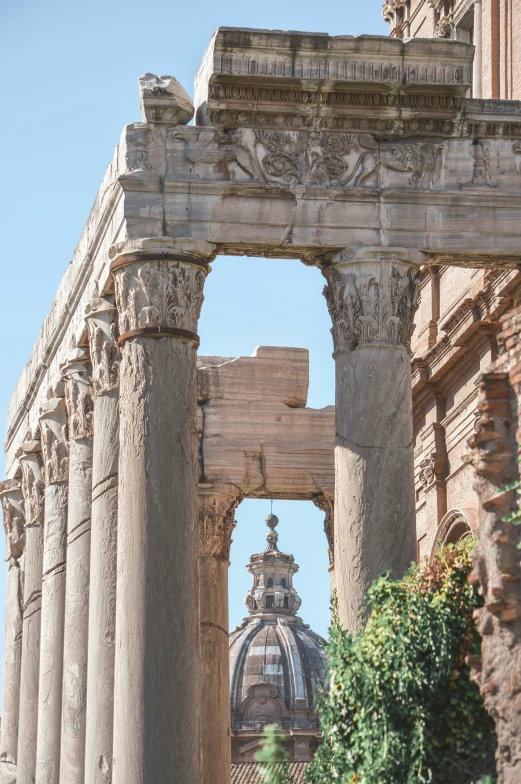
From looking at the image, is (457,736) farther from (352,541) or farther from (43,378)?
(43,378)

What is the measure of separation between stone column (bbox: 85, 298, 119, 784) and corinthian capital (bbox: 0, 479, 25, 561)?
30.5 feet

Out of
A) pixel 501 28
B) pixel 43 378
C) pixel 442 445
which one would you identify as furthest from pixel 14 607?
pixel 501 28

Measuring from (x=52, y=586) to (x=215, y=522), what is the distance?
339cm

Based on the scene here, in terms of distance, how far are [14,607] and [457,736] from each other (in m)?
18.8

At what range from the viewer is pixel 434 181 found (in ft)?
82.5

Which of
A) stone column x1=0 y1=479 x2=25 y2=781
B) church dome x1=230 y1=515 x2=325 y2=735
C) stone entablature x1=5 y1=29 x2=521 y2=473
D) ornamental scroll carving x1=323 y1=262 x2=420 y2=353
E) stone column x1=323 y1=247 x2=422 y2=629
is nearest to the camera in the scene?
stone column x1=323 y1=247 x2=422 y2=629

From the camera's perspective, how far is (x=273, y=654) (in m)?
107

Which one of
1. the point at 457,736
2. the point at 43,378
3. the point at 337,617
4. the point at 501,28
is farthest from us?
the point at 501,28

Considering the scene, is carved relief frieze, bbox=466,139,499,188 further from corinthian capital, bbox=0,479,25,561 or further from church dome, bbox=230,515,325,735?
church dome, bbox=230,515,325,735

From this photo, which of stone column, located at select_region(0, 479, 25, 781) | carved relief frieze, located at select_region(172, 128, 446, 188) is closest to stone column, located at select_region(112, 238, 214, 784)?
carved relief frieze, located at select_region(172, 128, 446, 188)

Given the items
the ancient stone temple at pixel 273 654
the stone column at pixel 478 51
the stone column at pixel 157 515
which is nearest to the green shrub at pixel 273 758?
the stone column at pixel 157 515

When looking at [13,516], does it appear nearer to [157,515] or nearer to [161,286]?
[161,286]

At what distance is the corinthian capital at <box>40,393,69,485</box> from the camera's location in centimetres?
3141

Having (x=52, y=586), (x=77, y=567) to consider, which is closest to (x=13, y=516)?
(x=52, y=586)
